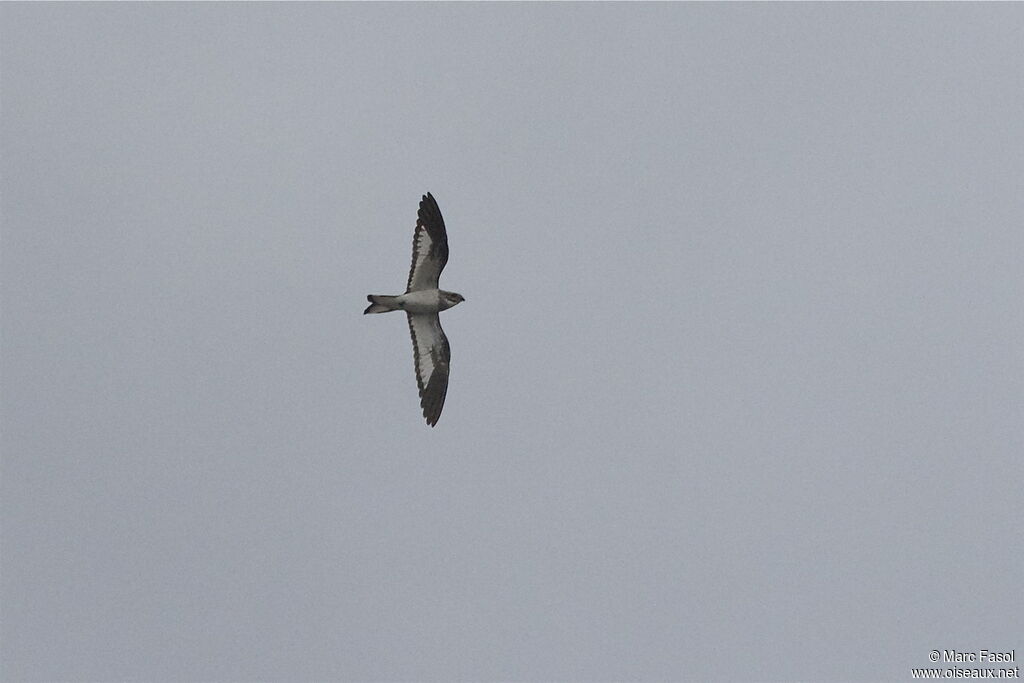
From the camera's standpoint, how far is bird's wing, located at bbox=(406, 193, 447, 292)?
127ft

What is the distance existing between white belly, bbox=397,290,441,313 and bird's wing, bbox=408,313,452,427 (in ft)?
3.73

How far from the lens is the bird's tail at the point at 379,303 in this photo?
38009 mm

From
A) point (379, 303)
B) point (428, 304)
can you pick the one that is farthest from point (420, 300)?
point (379, 303)

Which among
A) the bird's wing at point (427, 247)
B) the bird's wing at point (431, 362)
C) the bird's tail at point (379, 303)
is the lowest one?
the bird's wing at point (431, 362)

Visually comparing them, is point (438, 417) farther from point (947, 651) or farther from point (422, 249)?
point (947, 651)

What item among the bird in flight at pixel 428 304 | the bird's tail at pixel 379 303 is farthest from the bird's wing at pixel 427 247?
the bird's tail at pixel 379 303

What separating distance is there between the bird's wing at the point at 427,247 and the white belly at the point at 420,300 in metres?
0.33

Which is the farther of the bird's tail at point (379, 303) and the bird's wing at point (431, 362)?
the bird's wing at point (431, 362)

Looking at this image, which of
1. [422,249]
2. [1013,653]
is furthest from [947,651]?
[422,249]

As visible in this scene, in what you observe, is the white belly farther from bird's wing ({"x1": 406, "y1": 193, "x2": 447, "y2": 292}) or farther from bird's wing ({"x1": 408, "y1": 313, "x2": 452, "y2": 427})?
bird's wing ({"x1": 408, "y1": 313, "x2": 452, "y2": 427})

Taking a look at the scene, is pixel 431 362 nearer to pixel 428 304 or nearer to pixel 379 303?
pixel 428 304

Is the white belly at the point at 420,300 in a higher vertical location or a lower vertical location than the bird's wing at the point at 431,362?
higher

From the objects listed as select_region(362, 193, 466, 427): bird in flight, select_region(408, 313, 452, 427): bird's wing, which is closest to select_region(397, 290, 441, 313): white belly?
select_region(362, 193, 466, 427): bird in flight

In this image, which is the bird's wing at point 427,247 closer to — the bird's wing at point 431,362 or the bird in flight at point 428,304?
the bird in flight at point 428,304
